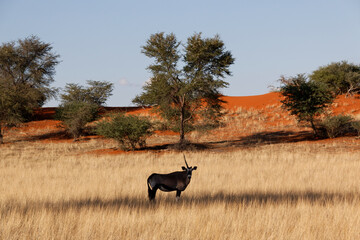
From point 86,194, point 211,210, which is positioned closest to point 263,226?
point 211,210

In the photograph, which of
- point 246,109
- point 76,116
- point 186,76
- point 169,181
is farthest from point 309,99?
point 169,181

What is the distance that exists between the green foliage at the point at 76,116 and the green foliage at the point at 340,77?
36933 mm

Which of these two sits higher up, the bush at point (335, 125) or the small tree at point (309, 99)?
the small tree at point (309, 99)

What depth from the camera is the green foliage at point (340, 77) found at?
5756 centimetres

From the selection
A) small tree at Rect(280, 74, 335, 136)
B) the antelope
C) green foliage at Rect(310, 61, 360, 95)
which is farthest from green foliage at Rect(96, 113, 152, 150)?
green foliage at Rect(310, 61, 360, 95)

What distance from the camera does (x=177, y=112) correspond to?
31078 millimetres

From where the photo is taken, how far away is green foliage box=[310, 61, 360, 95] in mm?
57562

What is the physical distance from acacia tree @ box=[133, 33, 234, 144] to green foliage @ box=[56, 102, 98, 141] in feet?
38.2

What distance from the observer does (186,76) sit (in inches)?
1165

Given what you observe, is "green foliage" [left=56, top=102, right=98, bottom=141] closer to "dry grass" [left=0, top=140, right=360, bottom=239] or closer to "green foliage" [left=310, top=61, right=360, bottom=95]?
"dry grass" [left=0, top=140, right=360, bottom=239]

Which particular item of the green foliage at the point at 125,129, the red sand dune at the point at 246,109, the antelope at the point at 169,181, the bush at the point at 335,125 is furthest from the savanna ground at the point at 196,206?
the red sand dune at the point at 246,109

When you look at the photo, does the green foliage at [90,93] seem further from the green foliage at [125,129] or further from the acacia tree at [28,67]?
the green foliage at [125,129]

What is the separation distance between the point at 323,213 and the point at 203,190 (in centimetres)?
406

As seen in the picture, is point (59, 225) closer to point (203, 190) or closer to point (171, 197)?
point (171, 197)
